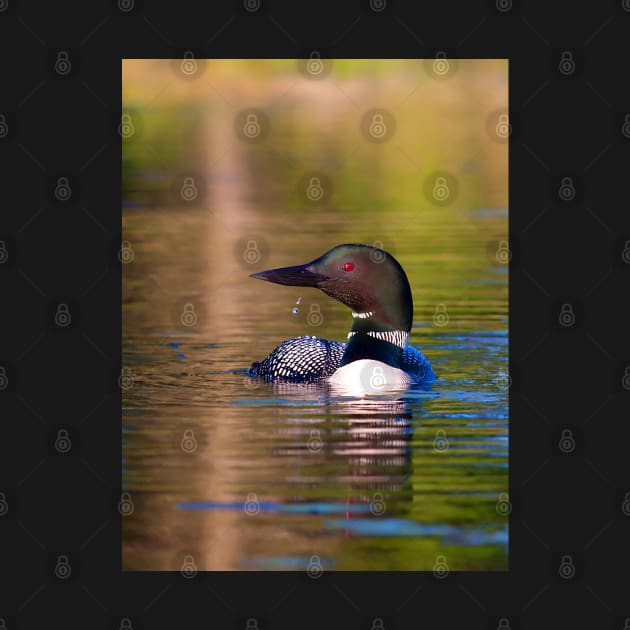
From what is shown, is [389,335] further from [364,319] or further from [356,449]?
[356,449]

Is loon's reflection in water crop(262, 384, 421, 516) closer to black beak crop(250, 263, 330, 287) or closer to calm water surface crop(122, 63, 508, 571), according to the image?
calm water surface crop(122, 63, 508, 571)

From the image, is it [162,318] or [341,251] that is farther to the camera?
[162,318]

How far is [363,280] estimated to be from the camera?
330 inches

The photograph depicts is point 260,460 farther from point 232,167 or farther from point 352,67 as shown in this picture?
point 352,67

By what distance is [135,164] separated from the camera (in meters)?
18.3

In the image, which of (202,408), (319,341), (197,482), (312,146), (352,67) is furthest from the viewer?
(352,67)

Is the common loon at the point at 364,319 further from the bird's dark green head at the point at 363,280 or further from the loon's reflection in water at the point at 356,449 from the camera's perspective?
the loon's reflection in water at the point at 356,449

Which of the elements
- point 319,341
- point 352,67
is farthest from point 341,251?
point 352,67

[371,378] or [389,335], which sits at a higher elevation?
[389,335]

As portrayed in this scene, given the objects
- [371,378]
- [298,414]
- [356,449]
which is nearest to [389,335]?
[371,378]

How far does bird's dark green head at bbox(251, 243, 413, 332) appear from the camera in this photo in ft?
27.4

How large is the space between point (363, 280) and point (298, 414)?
991mm

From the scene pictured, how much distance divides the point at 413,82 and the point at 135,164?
663cm

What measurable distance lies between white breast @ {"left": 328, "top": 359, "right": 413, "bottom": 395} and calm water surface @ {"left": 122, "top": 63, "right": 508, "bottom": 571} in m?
0.16
